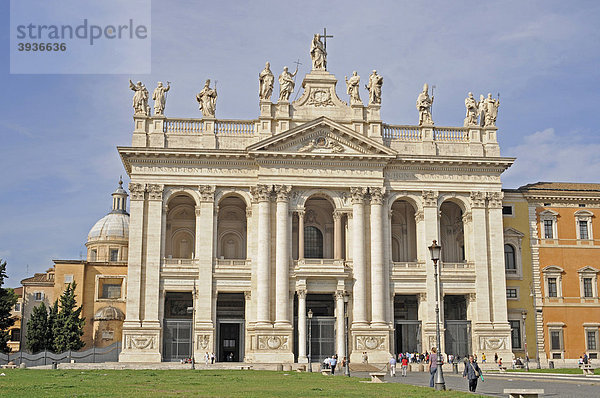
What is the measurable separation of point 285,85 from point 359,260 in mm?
14715

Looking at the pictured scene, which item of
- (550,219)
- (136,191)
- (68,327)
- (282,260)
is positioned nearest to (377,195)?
(282,260)

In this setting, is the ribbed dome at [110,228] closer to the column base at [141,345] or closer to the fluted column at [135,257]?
the fluted column at [135,257]

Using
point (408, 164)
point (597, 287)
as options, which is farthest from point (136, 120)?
point (597, 287)

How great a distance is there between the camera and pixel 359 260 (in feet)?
185

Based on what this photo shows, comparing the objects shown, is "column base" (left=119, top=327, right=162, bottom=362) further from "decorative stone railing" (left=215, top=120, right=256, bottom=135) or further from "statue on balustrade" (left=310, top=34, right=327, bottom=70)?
"statue on balustrade" (left=310, top=34, right=327, bottom=70)

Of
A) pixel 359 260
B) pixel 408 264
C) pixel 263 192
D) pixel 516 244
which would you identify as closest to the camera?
pixel 359 260

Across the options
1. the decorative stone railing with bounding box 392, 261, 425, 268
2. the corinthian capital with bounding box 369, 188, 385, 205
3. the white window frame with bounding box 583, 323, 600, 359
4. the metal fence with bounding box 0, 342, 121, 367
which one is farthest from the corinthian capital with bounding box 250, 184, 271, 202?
the white window frame with bounding box 583, 323, 600, 359

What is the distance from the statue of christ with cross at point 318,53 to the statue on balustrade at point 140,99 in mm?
13506

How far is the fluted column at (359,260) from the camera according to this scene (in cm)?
5581

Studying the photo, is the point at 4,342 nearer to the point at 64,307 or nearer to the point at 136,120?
the point at 64,307

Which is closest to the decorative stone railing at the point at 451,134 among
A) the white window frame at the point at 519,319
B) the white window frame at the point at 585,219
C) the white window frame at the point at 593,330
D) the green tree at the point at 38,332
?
the white window frame at the point at 585,219

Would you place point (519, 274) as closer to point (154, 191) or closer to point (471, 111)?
point (471, 111)

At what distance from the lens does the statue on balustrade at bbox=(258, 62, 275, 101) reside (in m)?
58.8

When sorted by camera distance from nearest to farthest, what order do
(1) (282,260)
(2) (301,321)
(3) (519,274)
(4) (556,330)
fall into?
1. (2) (301,321)
2. (1) (282,260)
3. (4) (556,330)
4. (3) (519,274)
